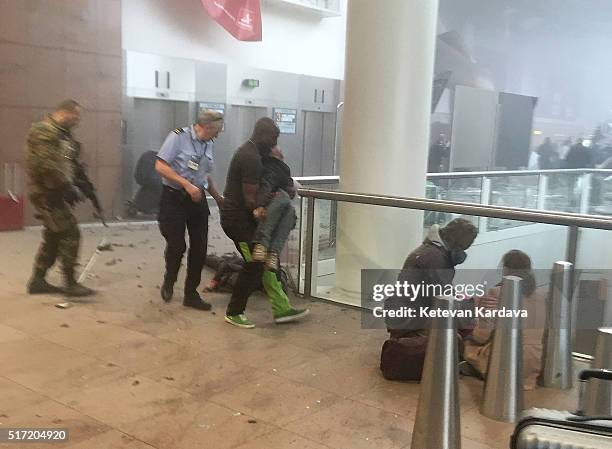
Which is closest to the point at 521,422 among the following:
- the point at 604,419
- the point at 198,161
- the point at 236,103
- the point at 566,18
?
the point at 604,419

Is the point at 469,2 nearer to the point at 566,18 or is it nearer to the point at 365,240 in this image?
the point at 566,18

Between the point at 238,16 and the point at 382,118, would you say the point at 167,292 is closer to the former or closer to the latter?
the point at 382,118

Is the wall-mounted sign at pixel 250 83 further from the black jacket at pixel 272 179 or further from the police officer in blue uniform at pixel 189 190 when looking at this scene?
the black jacket at pixel 272 179

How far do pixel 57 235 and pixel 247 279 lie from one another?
1861 mm

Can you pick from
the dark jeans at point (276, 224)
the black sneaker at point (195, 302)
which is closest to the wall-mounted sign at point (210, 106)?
the black sneaker at point (195, 302)

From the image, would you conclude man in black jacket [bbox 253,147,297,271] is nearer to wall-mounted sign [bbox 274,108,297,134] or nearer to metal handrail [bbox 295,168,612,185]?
metal handrail [bbox 295,168,612,185]

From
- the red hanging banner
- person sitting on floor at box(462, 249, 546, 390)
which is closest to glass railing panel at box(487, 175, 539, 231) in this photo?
person sitting on floor at box(462, 249, 546, 390)

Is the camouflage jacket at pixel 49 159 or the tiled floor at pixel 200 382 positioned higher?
the camouflage jacket at pixel 49 159

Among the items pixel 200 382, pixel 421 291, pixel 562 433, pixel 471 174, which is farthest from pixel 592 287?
pixel 471 174

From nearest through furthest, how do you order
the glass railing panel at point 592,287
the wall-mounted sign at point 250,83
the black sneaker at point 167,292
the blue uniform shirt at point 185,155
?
the glass railing panel at point 592,287 → the blue uniform shirt at point 185,155 → the black sneaker at point 167,292 → the wall-mounted sign at point 250,83

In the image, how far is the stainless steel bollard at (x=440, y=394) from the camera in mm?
3285

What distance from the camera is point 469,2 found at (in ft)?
51.9

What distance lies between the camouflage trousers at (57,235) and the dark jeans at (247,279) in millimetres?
1436

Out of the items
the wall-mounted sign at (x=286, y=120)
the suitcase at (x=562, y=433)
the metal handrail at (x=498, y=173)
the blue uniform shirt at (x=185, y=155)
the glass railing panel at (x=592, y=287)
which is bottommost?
the glass railing panel at (x=592, y=287)
